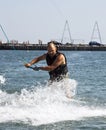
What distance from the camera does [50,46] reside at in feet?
37.7

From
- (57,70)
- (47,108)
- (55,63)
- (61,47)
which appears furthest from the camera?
(61,47)

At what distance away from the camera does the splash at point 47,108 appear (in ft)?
38.2

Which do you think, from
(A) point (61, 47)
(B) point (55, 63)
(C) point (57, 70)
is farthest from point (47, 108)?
(A) point (61, 47)

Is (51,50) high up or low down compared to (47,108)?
up

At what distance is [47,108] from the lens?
1234 cm

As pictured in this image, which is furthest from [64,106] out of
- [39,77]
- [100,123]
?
[39,77]

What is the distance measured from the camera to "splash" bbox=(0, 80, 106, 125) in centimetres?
1164

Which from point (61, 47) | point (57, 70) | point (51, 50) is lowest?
point (61, 47)

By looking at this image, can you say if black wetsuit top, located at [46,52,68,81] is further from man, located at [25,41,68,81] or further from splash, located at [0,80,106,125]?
splash, located at [0,80,106,125]

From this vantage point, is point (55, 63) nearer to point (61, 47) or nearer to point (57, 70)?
point (57, 70)

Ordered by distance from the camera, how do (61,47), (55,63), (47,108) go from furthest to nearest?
(61,47) < (47,108) < (55,63)

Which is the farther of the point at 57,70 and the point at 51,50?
the point at 57,70

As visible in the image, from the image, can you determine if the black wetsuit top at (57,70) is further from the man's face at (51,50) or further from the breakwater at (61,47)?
the breakwater at (61,47)

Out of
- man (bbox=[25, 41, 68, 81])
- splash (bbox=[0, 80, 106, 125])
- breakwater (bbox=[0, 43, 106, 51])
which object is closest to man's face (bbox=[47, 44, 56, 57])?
man (bbox=[25, 41, 68, 81])
